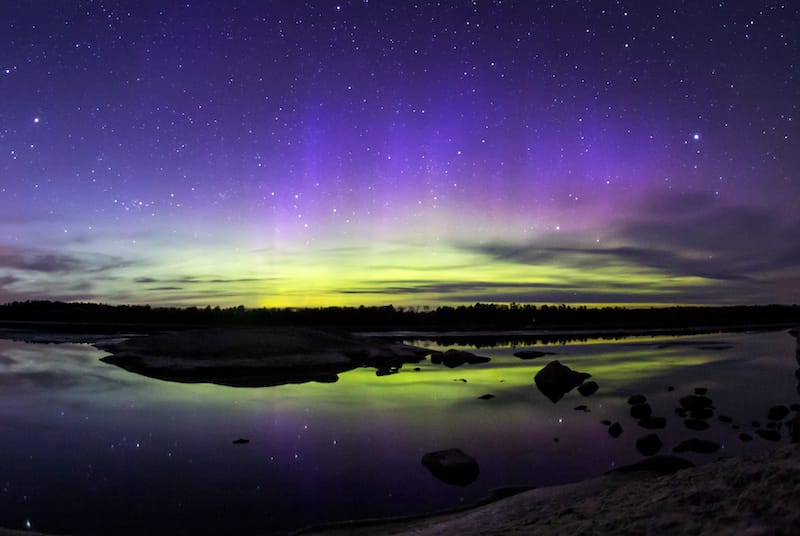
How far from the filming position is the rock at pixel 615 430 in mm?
15355

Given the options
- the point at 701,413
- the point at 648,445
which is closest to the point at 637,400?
the point at 701,413

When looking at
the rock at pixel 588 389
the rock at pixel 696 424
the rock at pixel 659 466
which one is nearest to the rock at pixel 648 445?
the rock at pixel 659 466

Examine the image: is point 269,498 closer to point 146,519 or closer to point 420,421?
point 146,519

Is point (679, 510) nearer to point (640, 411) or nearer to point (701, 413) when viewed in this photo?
point (640, 411)

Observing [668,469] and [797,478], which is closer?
[797,478]

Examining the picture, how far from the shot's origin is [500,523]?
24.1 feet

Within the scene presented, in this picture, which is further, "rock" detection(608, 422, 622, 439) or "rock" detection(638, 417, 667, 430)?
"rock" detection(638, 417, 667, 430)

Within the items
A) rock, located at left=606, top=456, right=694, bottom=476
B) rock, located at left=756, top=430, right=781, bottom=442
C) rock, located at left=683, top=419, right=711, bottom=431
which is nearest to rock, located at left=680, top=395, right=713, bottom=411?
rock, located at left=683, top=419, right=711, bottom=431

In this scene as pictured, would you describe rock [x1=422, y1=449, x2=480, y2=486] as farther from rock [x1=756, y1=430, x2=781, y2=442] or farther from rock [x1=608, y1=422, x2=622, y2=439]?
rock [x1=756, y1=430, x2=781, y2=442]

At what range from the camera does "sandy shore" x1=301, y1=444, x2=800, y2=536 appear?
15.5 ft

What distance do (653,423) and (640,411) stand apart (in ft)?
6.18

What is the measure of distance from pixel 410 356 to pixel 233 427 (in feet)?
80.7

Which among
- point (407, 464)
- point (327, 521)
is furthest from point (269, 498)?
point (407, 464)

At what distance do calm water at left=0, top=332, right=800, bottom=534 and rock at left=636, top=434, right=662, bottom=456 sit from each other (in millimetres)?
286
